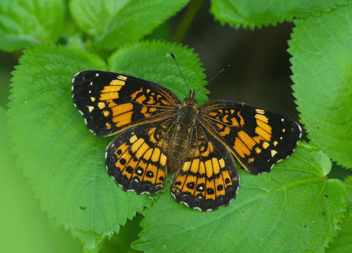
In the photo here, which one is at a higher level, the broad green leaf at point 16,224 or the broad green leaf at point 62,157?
the broad green leaf at point 16,224

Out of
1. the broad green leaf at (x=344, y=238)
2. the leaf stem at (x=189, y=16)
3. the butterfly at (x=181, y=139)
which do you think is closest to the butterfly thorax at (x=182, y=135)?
the butterfly at (x=181, y=139)

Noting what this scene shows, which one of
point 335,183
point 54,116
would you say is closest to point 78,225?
point 54,116

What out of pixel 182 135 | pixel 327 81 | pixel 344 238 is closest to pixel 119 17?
pixel 182 135

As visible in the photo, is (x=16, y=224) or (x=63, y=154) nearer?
(x=16, y=224)

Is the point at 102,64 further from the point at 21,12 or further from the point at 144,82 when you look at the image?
the point at 21,12

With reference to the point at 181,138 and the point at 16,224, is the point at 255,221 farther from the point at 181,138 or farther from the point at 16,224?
the point at 16,224

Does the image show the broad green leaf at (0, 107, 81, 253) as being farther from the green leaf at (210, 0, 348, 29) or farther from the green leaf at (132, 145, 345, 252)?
the green leaf at (210, 0, 348, 29)

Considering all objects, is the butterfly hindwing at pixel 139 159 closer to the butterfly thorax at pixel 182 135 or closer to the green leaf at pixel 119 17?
the butterfly thorax at pixel 182 135
